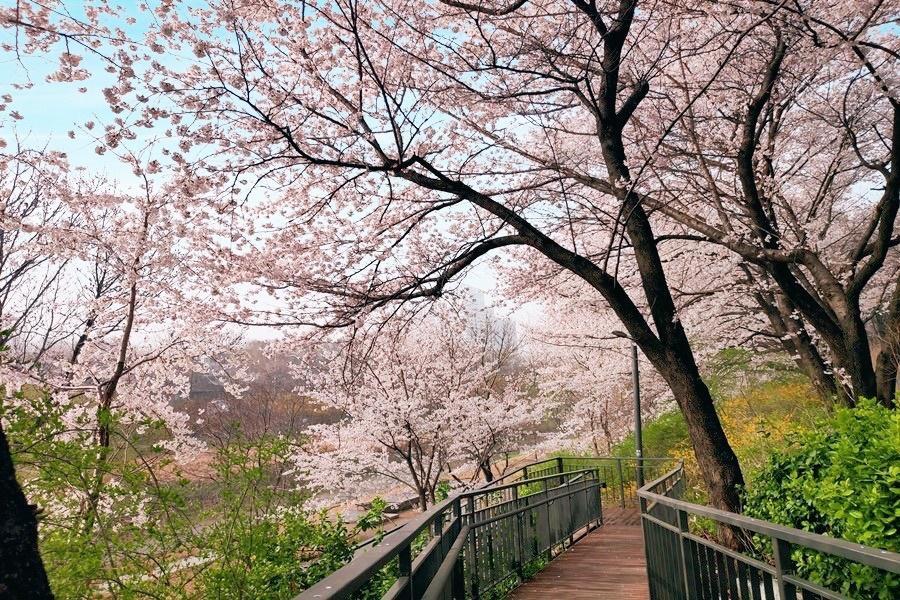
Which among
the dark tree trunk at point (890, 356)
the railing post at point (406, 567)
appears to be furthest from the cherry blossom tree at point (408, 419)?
the railing post at point (406, 567)

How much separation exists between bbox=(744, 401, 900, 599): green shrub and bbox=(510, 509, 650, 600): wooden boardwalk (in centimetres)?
246

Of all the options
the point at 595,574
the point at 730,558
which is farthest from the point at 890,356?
the point at 730,558

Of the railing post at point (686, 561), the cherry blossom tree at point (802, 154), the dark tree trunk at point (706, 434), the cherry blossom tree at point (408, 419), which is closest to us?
the railing post at point (686, 561)

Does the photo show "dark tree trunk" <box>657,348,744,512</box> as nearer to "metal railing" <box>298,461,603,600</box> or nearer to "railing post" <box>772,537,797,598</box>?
"metal railing" <box>298,461,603,600</box>

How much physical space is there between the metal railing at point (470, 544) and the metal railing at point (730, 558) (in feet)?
4.50

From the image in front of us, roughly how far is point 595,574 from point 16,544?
7.43 metres

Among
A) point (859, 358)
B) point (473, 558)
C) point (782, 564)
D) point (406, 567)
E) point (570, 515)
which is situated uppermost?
point (859, 358)

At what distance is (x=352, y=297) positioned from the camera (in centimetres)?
845

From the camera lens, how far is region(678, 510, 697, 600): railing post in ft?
13.6

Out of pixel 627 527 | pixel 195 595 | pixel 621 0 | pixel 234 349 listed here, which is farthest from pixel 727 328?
pixel 195 595

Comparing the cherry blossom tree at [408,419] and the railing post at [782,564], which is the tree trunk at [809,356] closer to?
the cherry blossom tree at [408,419]

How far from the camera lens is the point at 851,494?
344 centimetres

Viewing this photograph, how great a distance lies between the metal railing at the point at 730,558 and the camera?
2133 mm

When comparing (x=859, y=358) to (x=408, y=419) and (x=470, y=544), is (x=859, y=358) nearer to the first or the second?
(x=470, y=544)
